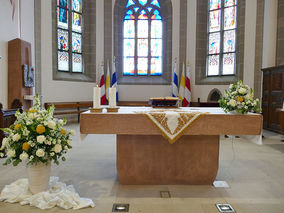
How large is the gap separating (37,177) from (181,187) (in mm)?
1787

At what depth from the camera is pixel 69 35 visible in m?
9.57

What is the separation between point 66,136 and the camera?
3016 millimetres

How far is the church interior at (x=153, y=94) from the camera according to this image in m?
2.97

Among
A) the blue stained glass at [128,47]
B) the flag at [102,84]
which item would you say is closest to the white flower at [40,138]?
the flag at [102,84]

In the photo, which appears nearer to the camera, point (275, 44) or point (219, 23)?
point (275, 44)

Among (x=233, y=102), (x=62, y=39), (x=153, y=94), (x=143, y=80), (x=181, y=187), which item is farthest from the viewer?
(x=143, y=80)

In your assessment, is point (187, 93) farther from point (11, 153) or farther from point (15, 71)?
point (11, 153)

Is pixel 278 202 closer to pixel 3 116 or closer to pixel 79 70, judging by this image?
pixel 3 116

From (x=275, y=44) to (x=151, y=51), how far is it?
15.6ft

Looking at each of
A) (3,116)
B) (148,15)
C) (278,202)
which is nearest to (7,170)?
(3,116)

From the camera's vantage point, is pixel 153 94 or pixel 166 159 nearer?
pixel 166 159

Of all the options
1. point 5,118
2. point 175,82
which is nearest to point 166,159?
point 5,118

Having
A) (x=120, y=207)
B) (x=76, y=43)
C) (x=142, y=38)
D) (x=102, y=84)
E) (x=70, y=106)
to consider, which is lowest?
(x=120, y=207)

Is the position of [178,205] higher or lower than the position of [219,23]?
lower
